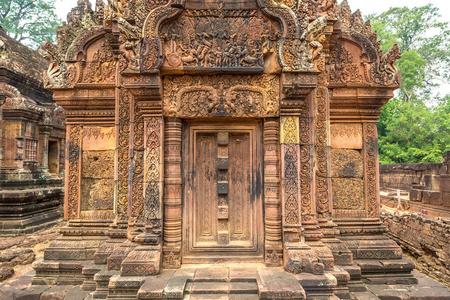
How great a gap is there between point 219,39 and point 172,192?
91.8 inches

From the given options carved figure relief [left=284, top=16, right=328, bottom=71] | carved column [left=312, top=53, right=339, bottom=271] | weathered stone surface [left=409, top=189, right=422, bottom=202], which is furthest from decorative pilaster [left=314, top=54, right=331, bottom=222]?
weathered stone surface [left=409, top=189, right=422, bottom=202]

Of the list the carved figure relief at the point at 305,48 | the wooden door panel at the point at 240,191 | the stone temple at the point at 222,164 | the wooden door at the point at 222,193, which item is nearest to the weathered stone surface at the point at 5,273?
the stone temple at the point at 222,164

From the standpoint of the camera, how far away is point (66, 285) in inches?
181

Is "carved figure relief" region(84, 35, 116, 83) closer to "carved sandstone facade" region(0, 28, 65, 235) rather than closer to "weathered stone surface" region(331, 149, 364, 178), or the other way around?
"weathered stone surface" region(331, 149, 364, 178)

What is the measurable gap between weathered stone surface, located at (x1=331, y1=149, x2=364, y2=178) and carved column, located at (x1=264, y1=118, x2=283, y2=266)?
1812 mm

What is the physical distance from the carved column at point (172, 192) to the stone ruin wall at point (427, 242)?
5.77m

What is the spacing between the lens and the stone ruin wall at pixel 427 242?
614 centimetres

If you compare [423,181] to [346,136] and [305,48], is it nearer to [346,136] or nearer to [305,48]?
[346,136]

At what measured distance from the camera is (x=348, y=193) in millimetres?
5301

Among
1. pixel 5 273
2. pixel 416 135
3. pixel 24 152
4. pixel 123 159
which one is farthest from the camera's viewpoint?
pixel 416 135

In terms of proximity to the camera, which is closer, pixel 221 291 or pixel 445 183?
pixel 221 291

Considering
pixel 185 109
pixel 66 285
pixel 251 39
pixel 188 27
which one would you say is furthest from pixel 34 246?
pixel 251 39

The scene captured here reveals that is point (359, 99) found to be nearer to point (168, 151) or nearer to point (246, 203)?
point (246, 203)

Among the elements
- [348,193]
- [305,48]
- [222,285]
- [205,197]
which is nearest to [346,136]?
[348,193]
